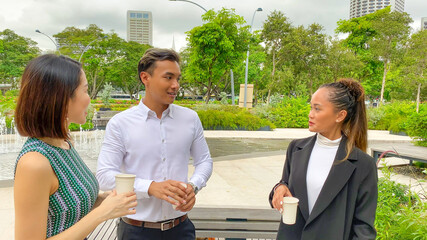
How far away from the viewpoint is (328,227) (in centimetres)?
182

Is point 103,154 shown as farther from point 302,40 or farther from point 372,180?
point 302,40

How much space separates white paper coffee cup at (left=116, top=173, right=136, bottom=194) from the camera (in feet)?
4.58

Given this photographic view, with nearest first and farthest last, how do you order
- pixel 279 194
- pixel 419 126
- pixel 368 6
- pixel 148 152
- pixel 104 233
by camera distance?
pixel 279 194, pixel 148 152, pixel 104 233, pixel 419 126, pixel 368 6

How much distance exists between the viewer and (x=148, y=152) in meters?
2.08

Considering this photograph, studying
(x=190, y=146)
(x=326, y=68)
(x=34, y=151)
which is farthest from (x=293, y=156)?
(x=326, y=68)

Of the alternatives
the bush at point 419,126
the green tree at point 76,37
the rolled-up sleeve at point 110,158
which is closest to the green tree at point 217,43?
the bush at point 419,126

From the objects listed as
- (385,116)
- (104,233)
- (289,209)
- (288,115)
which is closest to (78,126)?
(288,115)

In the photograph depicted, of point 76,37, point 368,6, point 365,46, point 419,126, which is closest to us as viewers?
point 419,126

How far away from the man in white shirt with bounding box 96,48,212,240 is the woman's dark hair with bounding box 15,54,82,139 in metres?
0.66

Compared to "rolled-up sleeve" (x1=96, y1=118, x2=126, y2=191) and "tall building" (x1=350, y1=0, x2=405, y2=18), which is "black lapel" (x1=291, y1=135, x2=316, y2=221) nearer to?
"rolled-up sleeve" (x1=96, y1=118, x2=126, y2=191)

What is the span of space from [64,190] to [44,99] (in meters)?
0.40

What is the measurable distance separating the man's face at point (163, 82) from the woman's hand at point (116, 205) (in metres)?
0.90

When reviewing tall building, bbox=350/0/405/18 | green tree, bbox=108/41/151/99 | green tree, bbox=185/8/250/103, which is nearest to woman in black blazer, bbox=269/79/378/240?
green tree, bbox=185/8/250/103

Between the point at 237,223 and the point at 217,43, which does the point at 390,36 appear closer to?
the point at 217,43
